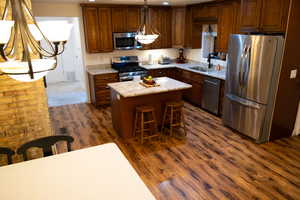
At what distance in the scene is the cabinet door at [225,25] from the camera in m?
4.54

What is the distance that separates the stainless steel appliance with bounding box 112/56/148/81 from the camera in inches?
218

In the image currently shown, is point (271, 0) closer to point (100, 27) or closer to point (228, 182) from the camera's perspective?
point (228, 182)

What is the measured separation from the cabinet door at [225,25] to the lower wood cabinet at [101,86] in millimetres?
2577

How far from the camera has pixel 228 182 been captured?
9.38ft

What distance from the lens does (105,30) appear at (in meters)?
5.41

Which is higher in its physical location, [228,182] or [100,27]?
[100,27]

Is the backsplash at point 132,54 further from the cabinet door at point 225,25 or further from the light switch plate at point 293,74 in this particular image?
the light switch plate at point 293,74

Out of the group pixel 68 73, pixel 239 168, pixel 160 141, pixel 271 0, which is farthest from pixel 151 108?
pixel 68 73

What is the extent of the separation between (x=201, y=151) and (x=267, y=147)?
1126 mm

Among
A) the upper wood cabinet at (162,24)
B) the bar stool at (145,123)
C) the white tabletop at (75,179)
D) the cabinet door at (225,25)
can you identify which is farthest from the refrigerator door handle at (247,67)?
the upper wood cabinet at (162,24)

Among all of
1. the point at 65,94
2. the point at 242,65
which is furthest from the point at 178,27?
the point at 65,94

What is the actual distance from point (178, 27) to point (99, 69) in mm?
2466

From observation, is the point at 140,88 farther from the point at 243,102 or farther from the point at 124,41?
the point at 124,41

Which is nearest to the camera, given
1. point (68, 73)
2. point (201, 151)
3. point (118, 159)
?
point (118, 159)
